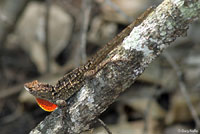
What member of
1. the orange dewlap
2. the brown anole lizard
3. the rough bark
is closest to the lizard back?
the brown anole lizard

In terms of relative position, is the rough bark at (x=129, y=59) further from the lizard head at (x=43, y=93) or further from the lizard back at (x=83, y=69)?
the lizard head at (x=43, y=93)

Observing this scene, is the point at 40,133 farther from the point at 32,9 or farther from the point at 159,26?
the point at 32,9

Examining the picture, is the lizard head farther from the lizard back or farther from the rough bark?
the rough bark

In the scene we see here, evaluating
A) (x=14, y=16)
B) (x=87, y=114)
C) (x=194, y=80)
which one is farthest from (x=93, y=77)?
(x=14, y=16)

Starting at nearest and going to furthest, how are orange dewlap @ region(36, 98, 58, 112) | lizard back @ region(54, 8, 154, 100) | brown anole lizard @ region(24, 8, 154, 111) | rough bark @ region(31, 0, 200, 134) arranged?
1. rough bark @ region(31, 0, 200, 134)
2. lizard back @ region(54, 8, 154, 100)
3. brown anole lizard @ region(24, 8, 154, 111)
4. orange dewlap @ region(36, 98, 58, 112)

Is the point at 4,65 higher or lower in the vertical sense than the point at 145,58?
higher

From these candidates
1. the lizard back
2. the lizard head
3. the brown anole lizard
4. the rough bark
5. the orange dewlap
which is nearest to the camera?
the rough bark

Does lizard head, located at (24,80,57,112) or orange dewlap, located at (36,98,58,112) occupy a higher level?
lizard head, located at (24,80,57,112)

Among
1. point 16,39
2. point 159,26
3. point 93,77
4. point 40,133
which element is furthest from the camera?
point 16,39
